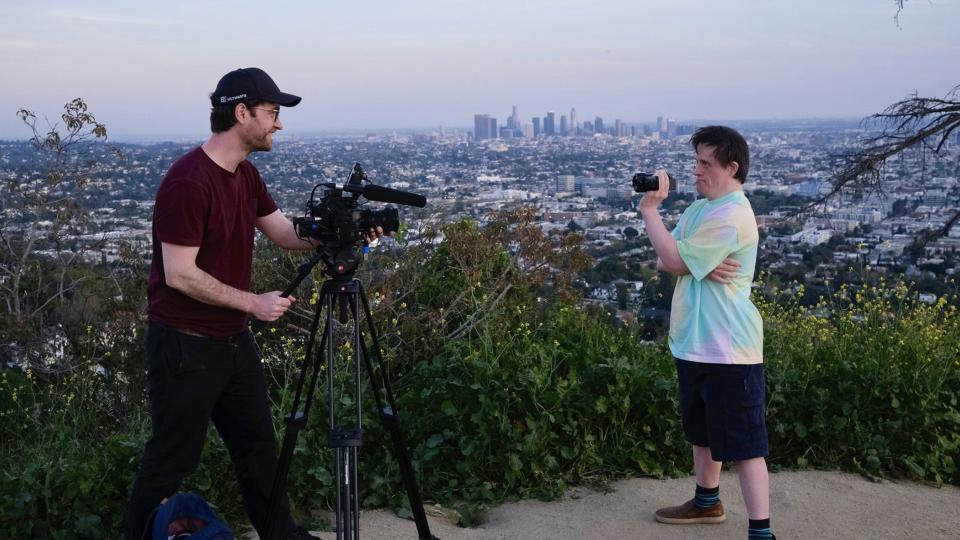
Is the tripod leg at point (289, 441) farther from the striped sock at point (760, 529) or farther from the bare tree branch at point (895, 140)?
the bare tree branch at point (895, 140)

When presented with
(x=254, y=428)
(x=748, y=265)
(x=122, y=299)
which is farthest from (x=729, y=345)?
(x=122, y=299)

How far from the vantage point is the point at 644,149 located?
18.4m

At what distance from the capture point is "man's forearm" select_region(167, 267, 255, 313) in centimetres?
325

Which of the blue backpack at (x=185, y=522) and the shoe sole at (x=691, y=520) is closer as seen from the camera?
the blue backpack at (x=185, y=522)

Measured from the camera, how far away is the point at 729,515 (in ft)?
14.5

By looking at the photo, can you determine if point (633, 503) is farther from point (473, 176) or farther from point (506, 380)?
point (473, 176)

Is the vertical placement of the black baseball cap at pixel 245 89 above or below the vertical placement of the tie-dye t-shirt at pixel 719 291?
above

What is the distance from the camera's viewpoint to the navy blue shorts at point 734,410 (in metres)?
3.76

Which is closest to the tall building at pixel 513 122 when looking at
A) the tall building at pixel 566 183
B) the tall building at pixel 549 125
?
the tall building at pixel 549 125

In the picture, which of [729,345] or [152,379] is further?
[729,345]

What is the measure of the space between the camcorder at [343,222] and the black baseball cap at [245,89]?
39cm

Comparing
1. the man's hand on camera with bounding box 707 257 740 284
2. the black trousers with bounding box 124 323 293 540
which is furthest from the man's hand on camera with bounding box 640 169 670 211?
the black trousers with bounding box 124 323 293 540

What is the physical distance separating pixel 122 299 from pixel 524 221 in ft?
10.7

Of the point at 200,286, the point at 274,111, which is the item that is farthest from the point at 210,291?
the point at 274,111
